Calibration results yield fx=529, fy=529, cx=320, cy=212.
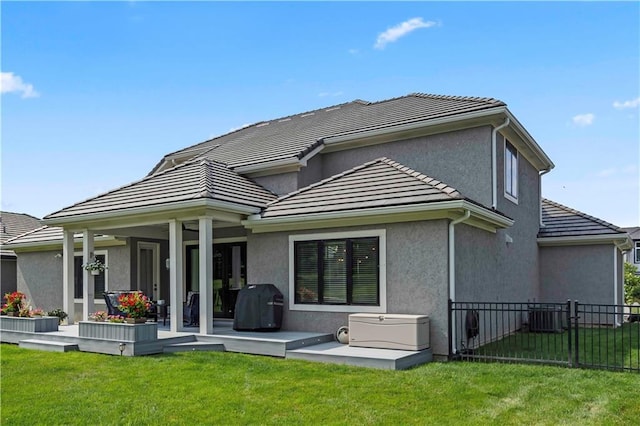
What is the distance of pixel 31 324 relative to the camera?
39.5 feet

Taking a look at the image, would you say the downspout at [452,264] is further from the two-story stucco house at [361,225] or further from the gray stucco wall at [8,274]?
the gray stucco wall at [8,274]

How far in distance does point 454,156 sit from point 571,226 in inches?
257

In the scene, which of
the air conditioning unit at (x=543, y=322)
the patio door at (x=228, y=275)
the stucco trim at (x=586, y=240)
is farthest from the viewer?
the stucco trim at (x=586, y=240)

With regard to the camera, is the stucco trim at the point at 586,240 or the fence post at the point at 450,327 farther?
the stucco trim at the point at 586,240

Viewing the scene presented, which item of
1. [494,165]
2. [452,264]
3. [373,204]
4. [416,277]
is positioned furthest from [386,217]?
[494,165]

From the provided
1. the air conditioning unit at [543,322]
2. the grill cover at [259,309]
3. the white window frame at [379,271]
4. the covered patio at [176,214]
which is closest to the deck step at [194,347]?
the covered patio at [176,214]

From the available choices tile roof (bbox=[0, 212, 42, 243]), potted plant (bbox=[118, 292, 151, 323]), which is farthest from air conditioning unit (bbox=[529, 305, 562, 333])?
tile roof (bbox=[0, 212, 42, 243])

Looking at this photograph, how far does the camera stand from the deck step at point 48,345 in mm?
10742

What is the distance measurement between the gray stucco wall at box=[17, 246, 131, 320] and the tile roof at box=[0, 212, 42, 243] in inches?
238

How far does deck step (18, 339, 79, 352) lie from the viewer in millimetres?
10742

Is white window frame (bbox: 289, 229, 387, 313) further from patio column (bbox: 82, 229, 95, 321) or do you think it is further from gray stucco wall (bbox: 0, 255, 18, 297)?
A: gray stucco wall (bbox: 0, 255, 18, 297)

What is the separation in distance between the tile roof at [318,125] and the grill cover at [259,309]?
3.74m

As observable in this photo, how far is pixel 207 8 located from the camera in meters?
A: 10.9

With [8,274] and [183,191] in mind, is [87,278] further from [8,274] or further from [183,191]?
[8,274]
